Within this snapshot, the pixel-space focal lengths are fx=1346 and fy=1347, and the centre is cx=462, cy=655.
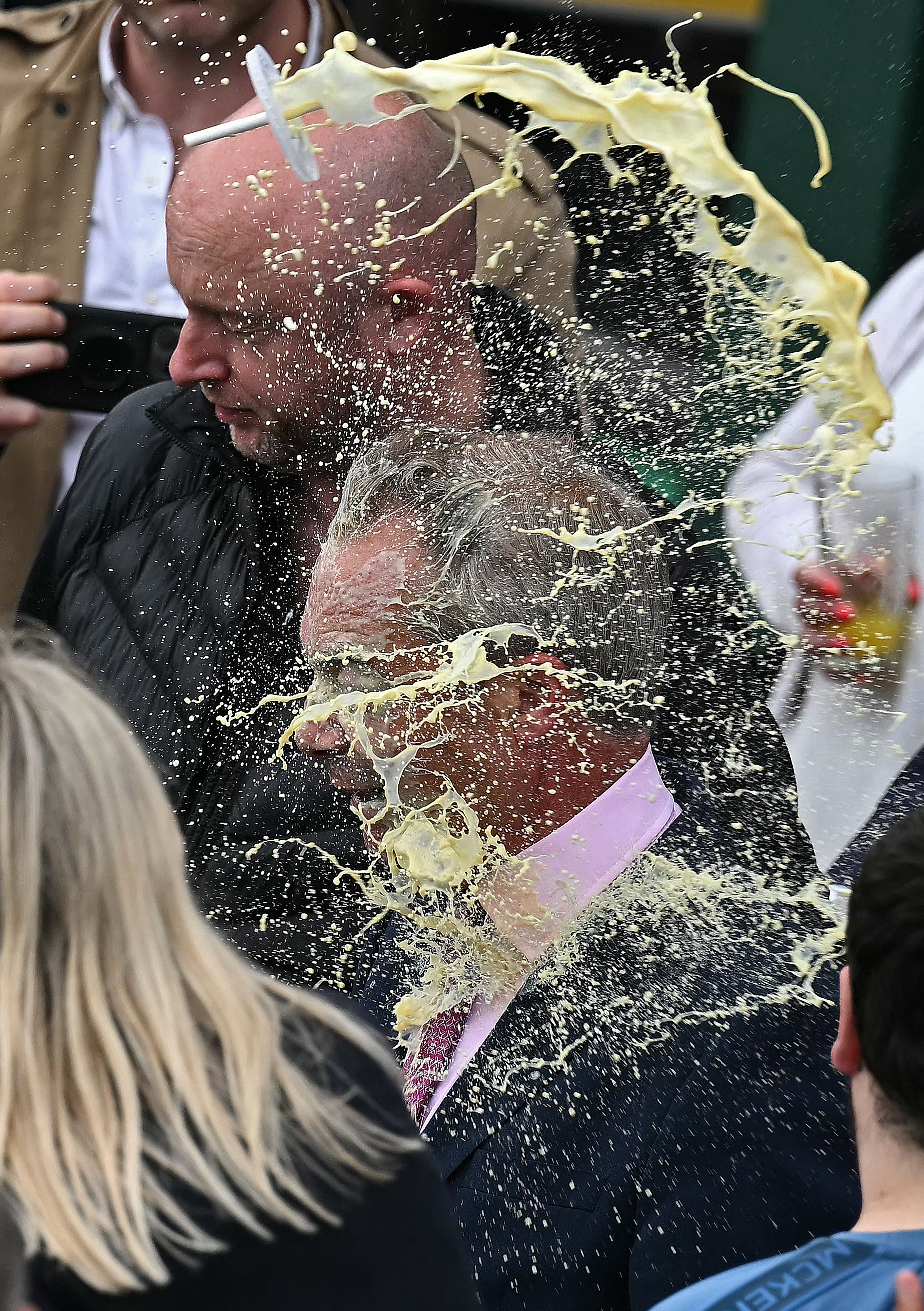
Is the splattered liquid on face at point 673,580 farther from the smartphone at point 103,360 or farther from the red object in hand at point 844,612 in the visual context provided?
the smartphone at point 103,360

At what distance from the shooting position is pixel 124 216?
202 centimetres

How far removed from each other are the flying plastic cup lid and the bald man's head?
0.08 m

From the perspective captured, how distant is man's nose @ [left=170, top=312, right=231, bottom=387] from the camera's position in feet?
5.03

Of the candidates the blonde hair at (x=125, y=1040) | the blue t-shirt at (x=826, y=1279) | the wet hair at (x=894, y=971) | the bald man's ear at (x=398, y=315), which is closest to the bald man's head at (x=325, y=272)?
the bald man's ear at (x=398, y=315)

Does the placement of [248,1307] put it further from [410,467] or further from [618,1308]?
[410,467]

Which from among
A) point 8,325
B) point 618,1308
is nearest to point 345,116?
point 8,325

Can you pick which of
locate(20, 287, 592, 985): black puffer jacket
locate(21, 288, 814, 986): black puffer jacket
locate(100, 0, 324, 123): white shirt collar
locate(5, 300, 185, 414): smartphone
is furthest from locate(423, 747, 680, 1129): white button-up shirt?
locate(100, 0, 324, 123): white shirt collar

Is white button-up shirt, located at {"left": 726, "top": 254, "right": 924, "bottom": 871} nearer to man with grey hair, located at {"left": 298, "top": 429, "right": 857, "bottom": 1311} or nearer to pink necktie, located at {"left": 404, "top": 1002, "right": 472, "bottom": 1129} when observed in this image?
man with grey hair, located at {"left": 298, "top": 429, "right": 857, "bottom": 1311}

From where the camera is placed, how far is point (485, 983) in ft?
4.83

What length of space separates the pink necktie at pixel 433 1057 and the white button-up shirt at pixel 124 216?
996 millimetres

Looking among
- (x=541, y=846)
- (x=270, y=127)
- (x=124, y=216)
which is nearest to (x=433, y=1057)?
(x=541, y=846)

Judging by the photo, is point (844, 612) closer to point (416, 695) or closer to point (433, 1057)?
point (416, 695)

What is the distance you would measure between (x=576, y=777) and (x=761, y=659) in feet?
0.76

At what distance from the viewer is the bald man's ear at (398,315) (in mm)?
1434
